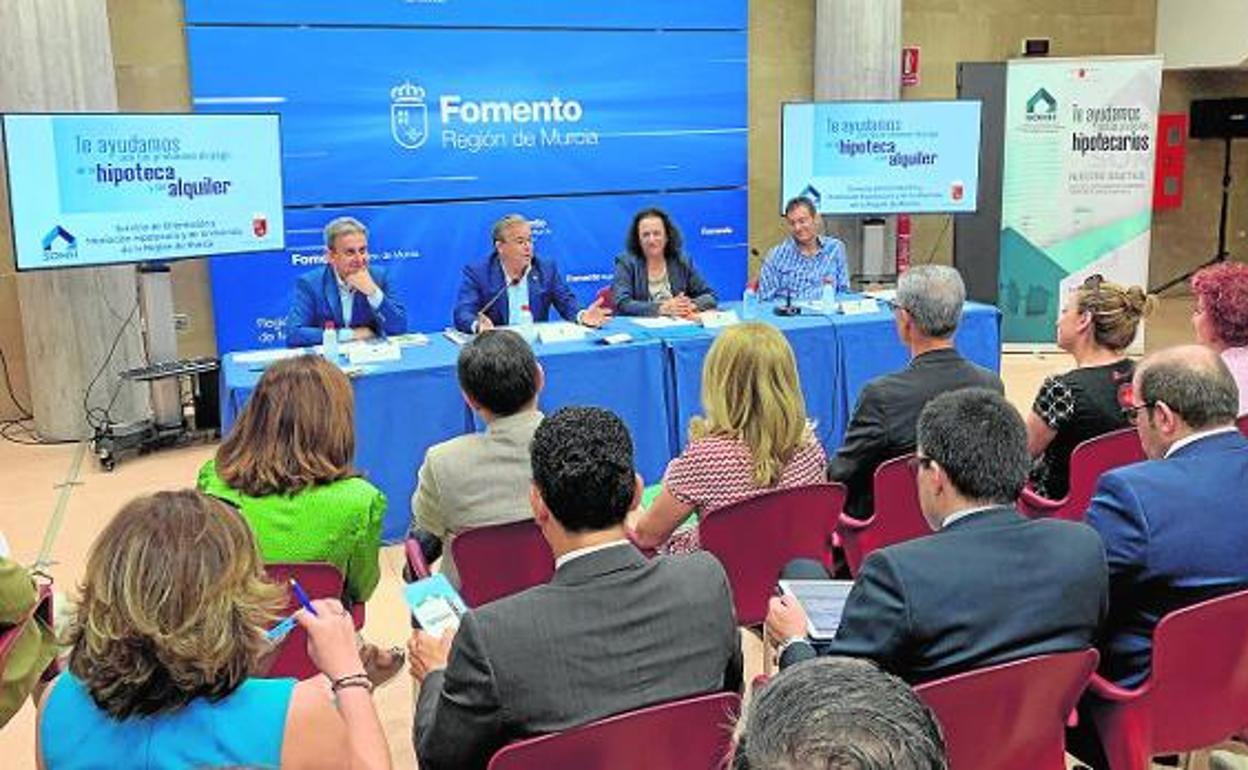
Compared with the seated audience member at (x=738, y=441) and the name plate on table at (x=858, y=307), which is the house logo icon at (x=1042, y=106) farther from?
the seated audience member at (x=738, y=441)

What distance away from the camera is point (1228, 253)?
10.6m

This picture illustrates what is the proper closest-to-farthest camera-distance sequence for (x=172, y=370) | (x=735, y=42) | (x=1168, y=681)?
(x=1168, y=681)
(x=172, y=370)
(x=735, y=42)

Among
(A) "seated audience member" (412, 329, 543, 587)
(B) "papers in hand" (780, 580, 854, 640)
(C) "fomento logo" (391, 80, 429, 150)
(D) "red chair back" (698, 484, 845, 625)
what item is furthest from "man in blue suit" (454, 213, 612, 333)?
(B) "papers in hand" (780, 580, 854, 640)

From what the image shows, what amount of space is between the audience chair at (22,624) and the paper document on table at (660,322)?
3.18 meters

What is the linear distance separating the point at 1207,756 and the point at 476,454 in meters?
1.87

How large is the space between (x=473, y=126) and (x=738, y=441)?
4.92 metres

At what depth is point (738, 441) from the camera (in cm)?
293

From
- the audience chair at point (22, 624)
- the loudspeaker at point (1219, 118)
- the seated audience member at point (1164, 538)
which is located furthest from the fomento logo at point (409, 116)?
the loudspeaker at point (1219, 118)

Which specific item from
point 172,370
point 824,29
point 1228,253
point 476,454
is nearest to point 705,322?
point 476,454

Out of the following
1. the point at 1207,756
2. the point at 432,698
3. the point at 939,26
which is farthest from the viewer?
the point at 939,26

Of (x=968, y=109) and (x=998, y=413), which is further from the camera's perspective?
(x=968, y=109)

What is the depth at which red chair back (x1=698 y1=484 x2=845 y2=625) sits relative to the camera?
2758 millimetres

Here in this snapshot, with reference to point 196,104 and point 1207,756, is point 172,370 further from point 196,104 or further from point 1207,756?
point 1207,756

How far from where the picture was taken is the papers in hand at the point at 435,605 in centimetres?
207
